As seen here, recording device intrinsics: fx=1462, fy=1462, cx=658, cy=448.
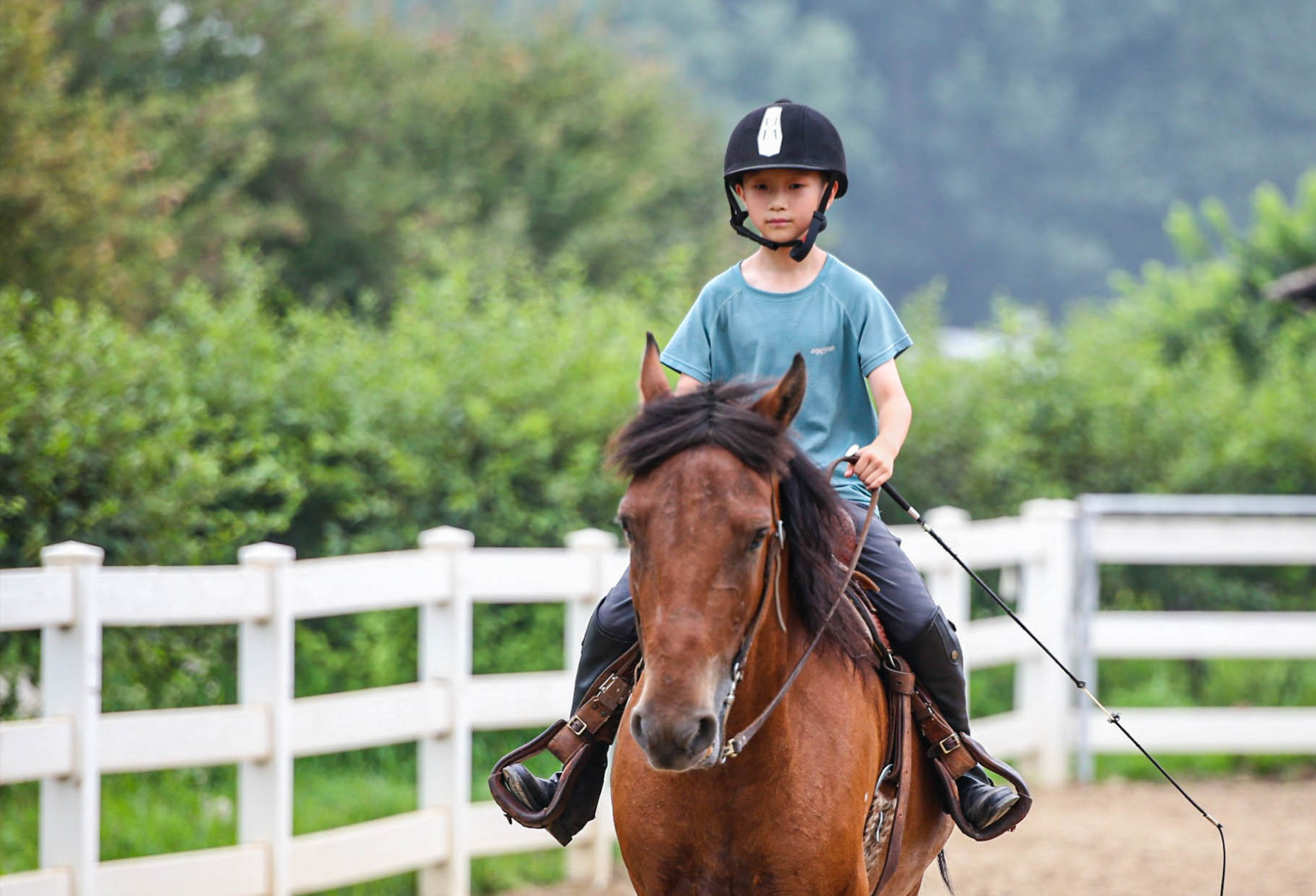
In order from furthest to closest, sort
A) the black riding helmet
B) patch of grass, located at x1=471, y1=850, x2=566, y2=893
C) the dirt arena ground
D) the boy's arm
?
the dirt arena ground < patch of grass, located at x1=471, y1=850, x2=566, y2=893 < the black riding helmet < the boy's arm

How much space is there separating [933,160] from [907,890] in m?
46.9

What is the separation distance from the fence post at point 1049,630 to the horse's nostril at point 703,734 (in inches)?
281

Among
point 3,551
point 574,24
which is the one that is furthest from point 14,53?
point 574,24

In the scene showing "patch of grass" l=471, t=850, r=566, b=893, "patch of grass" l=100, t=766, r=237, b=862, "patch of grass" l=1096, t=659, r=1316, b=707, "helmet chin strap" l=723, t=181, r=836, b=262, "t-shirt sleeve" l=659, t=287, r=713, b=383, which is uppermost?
"helmet chin strap" l=723, t=181, r=836, b=262

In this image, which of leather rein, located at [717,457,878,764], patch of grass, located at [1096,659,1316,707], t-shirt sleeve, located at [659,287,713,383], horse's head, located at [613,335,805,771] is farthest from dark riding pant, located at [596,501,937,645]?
patch of grass, located at [1096,659,1316,707]

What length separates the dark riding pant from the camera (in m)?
3.95

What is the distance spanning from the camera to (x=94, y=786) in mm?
5207

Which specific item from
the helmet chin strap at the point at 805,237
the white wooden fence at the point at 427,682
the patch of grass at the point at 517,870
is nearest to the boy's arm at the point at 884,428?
the helmet chin strap at the point at 805,237

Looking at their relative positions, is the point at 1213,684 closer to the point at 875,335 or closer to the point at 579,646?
the point at 579,646

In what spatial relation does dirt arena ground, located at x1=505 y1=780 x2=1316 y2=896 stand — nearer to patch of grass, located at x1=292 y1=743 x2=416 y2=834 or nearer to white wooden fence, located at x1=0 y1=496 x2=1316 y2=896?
white wooden fence, located at x1=0 y1=496 x2=1316 y2=896

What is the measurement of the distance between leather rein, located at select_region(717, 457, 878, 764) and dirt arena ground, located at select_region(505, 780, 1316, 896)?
3974mm

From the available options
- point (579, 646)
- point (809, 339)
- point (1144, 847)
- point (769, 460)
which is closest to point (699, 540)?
point (769, 460)

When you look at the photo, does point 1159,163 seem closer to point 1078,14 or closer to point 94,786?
point 1078,14

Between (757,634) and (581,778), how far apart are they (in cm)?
99
